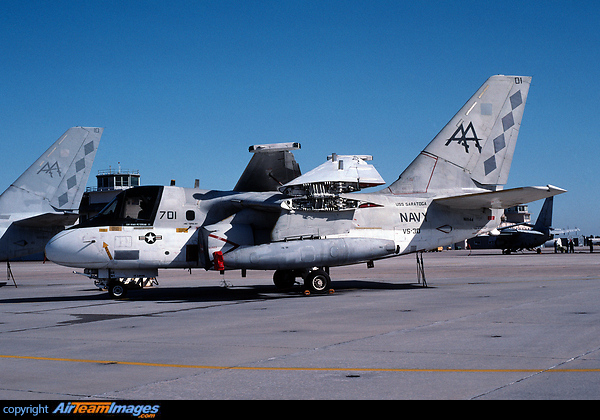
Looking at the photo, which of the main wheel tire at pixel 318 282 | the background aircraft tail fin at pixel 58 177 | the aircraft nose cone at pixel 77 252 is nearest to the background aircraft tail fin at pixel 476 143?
the main wheel tire at pixel 318 282

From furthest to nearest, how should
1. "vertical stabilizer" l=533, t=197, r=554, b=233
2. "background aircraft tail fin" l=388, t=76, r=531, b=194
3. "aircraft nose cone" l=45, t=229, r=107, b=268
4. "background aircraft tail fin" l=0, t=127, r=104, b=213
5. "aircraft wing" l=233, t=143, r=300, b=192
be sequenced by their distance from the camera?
"vertical stabilizer" l=533, t=197, r=554, b=233, "background aircraft tail fin" l=0, t=127, r=104, b=213, "background aircraft tail fin" l=388, t=76, r=531, b=194, "aircraft wing" l=233, t=143, r=300, b=192, "aircraft nose cone" l=45, t=229, r=107, b=268

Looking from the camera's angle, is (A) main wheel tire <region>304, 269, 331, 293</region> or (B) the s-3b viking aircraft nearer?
(B) the s-3b viking aircraft

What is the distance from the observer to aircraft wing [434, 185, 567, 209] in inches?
685

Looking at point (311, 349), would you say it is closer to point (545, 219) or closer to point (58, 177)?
point (58, 177)

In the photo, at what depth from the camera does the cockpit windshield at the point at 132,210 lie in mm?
18109

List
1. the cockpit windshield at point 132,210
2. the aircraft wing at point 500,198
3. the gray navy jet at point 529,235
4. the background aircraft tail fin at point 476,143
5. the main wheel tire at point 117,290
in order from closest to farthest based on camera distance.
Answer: the aircraft wing at point 500,198, the cockpit windshield at point 132,210, the main wheel tire at point 117,290, the background aircraft tail fin at point 476,143, the gray navy jet at point 529,235

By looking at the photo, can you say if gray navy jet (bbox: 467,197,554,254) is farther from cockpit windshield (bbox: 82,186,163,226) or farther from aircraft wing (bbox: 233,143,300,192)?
cockpit windshield (bbox: 82,186,163,226)

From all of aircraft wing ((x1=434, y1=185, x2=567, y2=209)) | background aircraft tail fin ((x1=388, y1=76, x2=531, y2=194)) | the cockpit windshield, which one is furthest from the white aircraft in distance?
aircraft wing ((x1=434, y1=185, x2=567, y2=209))

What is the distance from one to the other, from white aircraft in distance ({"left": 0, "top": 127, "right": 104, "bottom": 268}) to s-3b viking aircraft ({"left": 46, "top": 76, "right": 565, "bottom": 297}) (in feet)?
18.4

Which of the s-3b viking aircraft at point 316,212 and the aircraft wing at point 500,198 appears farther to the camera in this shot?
the s-3b viking aircraft at point 316,212

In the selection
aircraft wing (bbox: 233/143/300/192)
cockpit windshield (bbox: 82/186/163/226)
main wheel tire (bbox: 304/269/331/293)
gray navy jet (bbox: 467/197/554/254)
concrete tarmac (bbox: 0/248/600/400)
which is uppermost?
aircraft wing (bbox: 233/143/300/192)

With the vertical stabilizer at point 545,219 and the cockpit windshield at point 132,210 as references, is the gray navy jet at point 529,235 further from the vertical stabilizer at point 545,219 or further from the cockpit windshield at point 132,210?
the cockpit windshield at point 132,210

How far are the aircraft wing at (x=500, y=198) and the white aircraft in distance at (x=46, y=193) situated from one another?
46.2 feet
